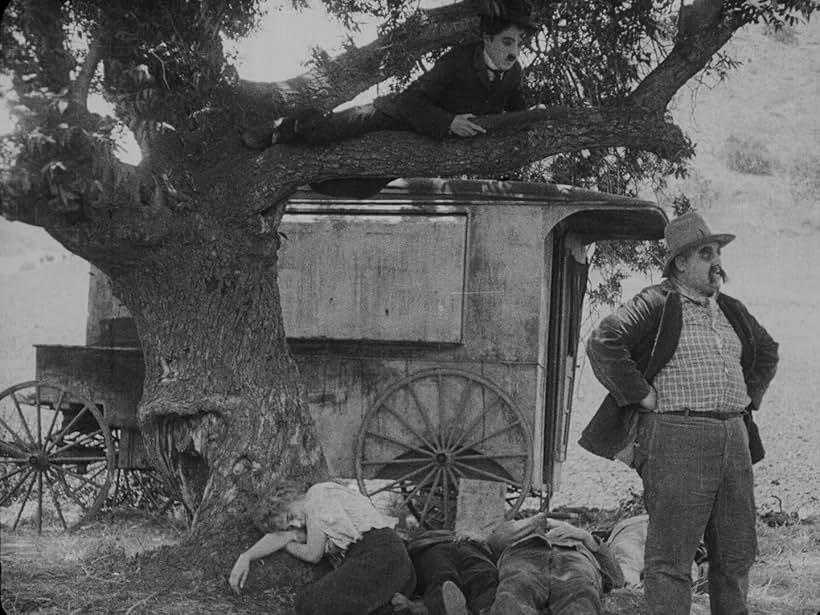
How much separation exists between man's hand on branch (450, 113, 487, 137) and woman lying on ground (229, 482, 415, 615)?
2041 millimetres

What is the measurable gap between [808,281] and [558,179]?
840cm

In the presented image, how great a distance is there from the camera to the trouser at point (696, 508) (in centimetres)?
409

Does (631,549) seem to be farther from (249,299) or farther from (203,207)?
(203,207)

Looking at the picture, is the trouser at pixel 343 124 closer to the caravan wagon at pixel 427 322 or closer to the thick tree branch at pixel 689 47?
the thick tree branch at pixel 689 47

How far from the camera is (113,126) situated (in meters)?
5.01

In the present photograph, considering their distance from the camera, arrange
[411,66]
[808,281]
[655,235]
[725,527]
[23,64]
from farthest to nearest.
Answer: [808,281]
[655,235]
[411,66]
[23,64]
[725,527]

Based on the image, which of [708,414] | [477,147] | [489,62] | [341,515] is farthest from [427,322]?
[708,414]

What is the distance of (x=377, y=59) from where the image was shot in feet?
22.4

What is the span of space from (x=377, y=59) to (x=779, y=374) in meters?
11.2

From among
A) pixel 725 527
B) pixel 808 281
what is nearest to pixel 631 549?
pixel 725 527

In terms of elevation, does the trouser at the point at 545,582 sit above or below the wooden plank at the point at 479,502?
above

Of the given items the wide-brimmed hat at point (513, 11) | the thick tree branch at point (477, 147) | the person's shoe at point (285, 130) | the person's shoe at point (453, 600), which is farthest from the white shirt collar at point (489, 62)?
the person's shoe at point (453, 600)

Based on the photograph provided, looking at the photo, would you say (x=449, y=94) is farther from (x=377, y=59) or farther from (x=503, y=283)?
(x=503, y=283)

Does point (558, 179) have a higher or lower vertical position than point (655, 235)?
higher
